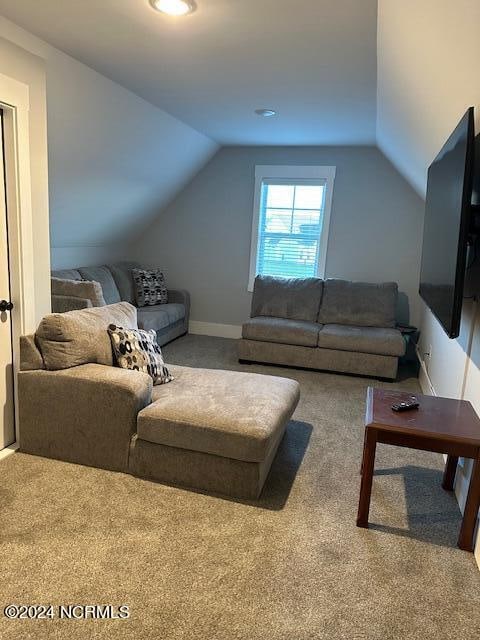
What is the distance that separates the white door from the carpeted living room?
14 millimetres

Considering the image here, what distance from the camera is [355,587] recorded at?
1680mm

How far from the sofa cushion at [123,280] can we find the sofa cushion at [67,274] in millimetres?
608

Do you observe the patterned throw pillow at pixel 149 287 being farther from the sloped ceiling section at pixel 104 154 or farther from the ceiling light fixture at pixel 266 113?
the ceiling light fixture at pixel 266 113

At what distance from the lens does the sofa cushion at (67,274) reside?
13.5 feet

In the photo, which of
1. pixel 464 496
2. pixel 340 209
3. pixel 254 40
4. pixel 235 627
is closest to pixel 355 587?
pixel 235 627

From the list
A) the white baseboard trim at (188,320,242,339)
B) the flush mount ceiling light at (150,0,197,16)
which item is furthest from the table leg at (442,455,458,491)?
the white baseboard trim at (188,320,242,339)

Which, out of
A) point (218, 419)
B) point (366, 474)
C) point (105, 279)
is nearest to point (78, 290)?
point (105, 279)

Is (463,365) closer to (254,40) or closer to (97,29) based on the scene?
(254,40)

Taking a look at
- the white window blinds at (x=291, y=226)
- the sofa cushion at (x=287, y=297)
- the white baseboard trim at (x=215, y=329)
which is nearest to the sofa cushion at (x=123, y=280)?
the white baseboard trim at (x=215, y=329)

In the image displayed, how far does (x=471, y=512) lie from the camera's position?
1.86m

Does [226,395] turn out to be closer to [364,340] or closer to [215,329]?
[364,340]

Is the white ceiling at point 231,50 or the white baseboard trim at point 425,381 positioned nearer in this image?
the white ceiling at point 231,50

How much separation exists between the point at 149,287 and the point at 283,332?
178 centimetres

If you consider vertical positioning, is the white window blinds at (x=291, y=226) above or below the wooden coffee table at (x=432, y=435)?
above
